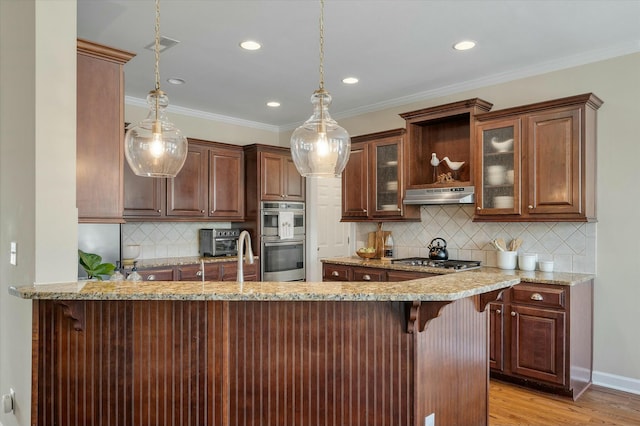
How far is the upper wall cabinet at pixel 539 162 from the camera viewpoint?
356 cm

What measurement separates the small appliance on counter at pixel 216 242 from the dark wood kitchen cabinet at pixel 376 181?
4.95ft

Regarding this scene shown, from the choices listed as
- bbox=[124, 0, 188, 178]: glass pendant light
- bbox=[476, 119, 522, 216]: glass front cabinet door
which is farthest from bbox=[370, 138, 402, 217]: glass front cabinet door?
bbox=[124, 0, 188, 178]: glass pendant light

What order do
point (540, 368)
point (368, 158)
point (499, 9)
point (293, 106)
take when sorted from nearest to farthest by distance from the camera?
1. point (499, 9)
2. point (540, 368)
3. point (368, 158)
4. point (293, 106)

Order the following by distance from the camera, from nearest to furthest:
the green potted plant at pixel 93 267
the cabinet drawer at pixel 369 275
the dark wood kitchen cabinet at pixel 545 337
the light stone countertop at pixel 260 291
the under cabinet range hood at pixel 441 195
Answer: the light stone countertop at pixel 260 291 < the green potted plant at pixel 93 267 < the dark wood kitchen cabinet at pixel 545 337 < the under cabinet range hood at pixel 441 195 < the cabinet drawer at pixel 369 275

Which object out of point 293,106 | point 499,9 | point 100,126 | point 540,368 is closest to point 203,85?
point 293,106

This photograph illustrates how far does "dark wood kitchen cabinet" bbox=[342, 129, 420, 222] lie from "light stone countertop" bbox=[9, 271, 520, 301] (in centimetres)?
274

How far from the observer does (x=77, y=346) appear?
2.08 metres

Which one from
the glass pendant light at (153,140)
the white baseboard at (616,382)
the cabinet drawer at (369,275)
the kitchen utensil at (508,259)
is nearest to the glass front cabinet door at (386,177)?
the cabinet drawer at (369,275)

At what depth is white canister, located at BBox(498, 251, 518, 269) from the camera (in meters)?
4.08

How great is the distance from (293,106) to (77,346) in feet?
13.2

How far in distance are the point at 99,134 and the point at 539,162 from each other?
337cm

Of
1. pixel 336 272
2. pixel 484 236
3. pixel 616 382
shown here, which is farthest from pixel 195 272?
pixel 616 382

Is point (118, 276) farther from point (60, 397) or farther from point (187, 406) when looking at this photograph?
point (187, 406)

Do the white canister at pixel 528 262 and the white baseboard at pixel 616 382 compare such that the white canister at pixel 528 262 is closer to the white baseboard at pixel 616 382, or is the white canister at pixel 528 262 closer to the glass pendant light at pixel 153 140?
the white baseboard at pixel 616 382
